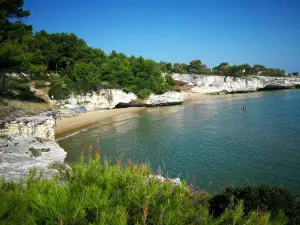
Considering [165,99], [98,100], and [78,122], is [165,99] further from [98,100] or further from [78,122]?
[78,122]

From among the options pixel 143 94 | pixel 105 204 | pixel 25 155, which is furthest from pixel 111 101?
pixel 105 204

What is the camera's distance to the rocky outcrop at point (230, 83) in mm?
85312

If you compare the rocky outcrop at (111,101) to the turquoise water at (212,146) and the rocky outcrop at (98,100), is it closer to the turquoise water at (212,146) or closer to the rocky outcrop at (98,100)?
the rocky outcrop at (98,100)

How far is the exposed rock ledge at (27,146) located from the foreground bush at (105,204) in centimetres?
676

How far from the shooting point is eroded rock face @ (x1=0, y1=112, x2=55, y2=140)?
19.2m

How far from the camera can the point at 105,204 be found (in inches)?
132

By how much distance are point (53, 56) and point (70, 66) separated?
4551 mm

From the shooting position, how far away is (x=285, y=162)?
1770 cm

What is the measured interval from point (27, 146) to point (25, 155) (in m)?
2.21

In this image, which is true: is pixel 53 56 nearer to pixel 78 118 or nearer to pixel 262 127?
pixel 78 118

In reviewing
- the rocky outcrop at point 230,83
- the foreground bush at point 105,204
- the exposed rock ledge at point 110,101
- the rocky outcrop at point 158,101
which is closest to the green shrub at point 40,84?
the exposed rock ledge at point 110,101

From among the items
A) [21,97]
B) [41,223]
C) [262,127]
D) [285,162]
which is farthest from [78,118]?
[41,223]

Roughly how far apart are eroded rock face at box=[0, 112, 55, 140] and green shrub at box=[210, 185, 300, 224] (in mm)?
17960

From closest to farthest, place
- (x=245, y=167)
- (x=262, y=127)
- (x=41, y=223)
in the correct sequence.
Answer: (x=41, y=223) < (x=245, y=167) < (x=262, y=127)
